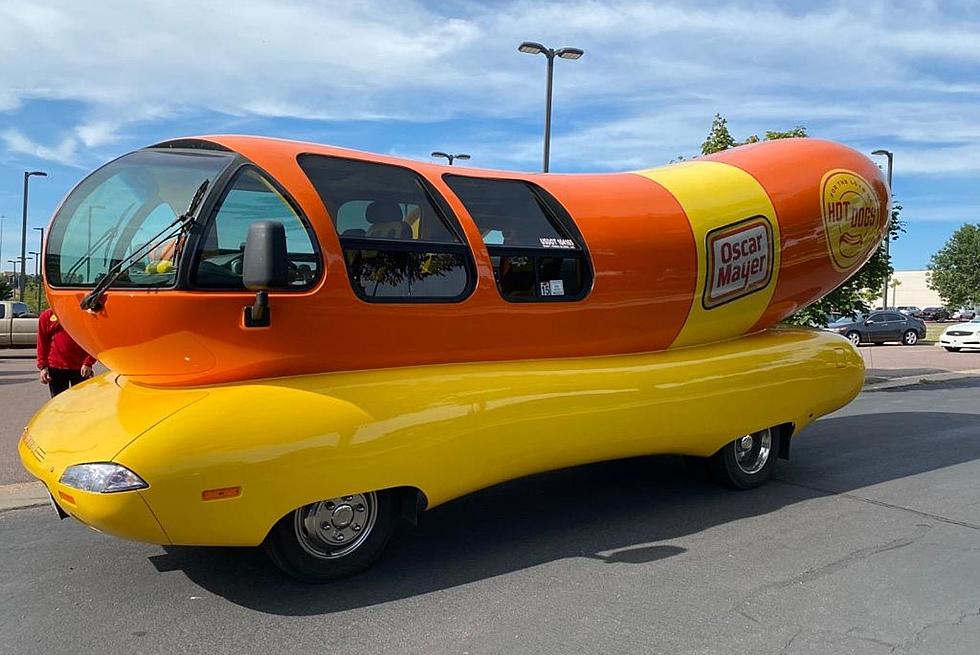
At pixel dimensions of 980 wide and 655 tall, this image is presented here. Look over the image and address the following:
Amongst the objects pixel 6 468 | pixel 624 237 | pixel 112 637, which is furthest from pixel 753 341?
pixel 6 468

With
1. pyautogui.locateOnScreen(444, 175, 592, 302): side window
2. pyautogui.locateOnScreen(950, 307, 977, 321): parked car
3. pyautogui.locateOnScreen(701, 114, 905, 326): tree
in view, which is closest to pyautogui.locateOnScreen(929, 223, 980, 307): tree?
pyautogui.locateOnScreen(950, 307, 977, 321): parked car

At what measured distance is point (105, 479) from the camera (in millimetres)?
3643

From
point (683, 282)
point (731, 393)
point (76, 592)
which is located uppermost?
point (683, 282)

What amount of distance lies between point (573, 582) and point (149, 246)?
2.88 meters

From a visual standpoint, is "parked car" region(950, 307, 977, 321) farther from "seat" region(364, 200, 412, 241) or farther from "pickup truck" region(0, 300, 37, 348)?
"seat" region(364, 200, 412, 241)

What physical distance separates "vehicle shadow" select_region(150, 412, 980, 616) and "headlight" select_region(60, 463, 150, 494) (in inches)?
35.3

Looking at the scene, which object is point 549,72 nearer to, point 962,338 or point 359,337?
point 359,337

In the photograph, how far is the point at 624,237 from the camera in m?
5.43

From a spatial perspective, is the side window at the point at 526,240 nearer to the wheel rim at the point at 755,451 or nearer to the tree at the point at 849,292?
the wheel rim at the point at 755,451

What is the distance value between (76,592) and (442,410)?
2181mm

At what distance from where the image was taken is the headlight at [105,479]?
3615 millimetres

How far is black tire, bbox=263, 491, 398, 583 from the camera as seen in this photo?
4.10 metres

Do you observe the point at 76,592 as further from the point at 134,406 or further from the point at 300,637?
the point at 300,637

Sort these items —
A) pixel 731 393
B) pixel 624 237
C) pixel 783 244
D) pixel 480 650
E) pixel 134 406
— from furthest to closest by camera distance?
pixel 783 244 < pixel 731 393 < pixel 624 237 < pixel 134 406 < pixel 480 650
